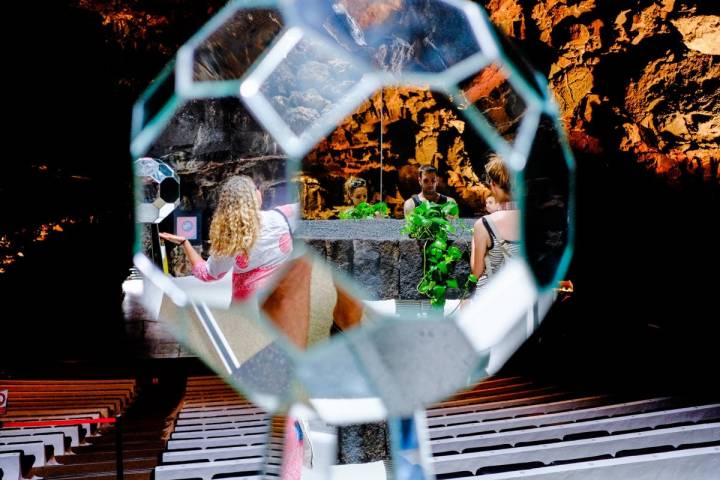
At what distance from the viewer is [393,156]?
3.19 metres

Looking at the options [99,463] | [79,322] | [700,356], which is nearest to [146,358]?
[79,322]

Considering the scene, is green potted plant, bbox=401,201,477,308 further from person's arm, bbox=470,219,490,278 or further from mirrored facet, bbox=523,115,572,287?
mirrored facet, bbox=523,115,572,287

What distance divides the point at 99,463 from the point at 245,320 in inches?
50.4

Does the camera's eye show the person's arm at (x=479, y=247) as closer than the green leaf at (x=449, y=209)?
Yes

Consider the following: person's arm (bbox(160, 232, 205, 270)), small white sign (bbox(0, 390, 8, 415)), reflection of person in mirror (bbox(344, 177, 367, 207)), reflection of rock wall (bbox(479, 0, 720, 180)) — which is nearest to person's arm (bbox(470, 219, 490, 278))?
person's arm (bbox(160, 232, 205, 270))

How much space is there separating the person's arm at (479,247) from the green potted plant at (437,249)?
17 millimetres

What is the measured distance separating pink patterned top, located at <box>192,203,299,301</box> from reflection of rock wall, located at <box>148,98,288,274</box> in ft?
0.07

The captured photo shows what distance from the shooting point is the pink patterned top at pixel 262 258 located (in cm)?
59

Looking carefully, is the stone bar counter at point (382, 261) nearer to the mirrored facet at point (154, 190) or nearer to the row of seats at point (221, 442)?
the mirrored facet at point (154, 190)

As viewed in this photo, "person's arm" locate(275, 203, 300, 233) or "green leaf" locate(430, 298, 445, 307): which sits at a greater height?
"person's arm" locate(275, 203, 300, 233)

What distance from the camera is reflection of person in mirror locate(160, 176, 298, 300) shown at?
0.59 metres

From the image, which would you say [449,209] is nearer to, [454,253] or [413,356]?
[454,253]

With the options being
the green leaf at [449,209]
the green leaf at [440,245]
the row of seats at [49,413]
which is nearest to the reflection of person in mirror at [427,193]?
the green leaf at [449,209]

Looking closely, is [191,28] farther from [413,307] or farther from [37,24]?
[413,307]
